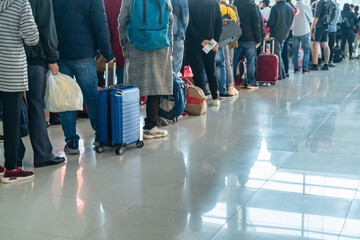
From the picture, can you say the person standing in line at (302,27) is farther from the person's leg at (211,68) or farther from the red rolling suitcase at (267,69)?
the person's leg at (211,68)

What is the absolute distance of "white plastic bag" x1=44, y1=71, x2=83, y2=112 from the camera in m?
4.42

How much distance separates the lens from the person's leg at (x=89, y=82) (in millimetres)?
4866

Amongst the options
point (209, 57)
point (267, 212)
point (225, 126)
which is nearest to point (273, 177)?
point (267, 212)

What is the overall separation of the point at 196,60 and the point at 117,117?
9.88 ft

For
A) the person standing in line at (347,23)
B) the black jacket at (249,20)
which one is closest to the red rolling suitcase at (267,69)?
the black jacket at (249,20)

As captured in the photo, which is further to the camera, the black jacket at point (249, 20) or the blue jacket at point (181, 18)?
the black jacket at point (249, 20)

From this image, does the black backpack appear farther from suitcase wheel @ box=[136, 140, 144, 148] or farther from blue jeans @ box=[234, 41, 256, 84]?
suitcase wheel @ box=[136, 140, 144, 148]

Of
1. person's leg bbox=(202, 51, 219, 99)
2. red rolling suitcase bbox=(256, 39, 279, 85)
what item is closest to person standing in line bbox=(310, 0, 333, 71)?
red rolling suitcase bbox=(256, 39, 279, 85)

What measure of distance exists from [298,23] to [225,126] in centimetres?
745

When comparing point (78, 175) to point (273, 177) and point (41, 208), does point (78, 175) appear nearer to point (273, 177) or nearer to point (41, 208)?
point (41, 208)

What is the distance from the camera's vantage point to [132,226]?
3.12 meters

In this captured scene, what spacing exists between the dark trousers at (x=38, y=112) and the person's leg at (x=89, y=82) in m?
0.53

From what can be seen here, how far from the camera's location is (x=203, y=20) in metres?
7.43

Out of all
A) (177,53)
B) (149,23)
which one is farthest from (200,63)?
(149,23)
